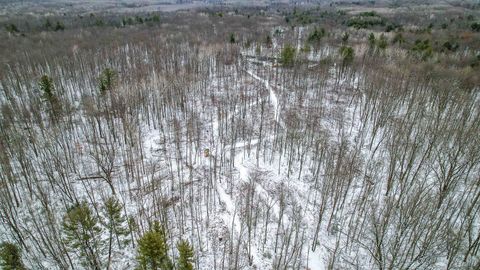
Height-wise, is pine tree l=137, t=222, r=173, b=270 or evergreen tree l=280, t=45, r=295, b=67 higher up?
evergreen tree l=280, t=45, r=295, b=67

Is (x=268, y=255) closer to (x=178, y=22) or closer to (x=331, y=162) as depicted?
(x=331, y=162)

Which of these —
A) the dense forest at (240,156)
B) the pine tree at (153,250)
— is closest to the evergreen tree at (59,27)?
the dense forest at (240,156)

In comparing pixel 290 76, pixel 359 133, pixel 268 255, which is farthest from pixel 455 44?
pixel 268 255

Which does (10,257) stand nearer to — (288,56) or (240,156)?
(240,156)

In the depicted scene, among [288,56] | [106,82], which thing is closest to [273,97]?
[288,56]

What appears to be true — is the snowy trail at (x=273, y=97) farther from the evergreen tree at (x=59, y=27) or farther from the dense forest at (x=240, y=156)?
the evergreen tree at (x=59, y=27)

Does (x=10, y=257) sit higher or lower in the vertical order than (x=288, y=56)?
lower

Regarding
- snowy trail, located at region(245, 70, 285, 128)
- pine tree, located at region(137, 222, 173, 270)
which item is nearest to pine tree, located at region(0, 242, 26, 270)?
pine tree, located at region(137, 222, 173, 270)

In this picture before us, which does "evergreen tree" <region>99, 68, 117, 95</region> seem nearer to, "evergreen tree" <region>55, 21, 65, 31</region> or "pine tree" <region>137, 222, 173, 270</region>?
A: "pine tree" <region>137, 222, 173, 270</region>
